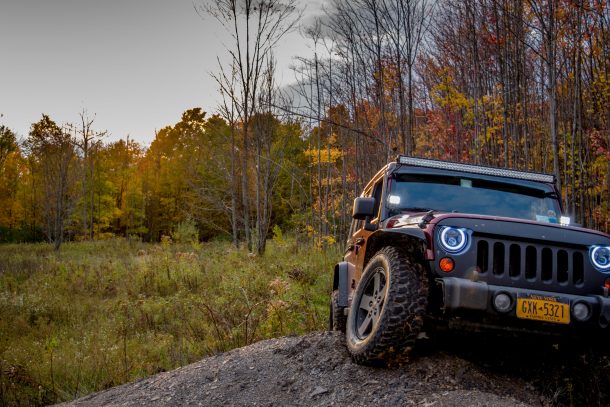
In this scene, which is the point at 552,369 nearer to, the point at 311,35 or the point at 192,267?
the point at 192,267

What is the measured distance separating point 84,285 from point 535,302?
1595 cm

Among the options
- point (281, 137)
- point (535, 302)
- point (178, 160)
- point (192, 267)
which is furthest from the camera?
point (178, 160)

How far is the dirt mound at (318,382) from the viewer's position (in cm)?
376

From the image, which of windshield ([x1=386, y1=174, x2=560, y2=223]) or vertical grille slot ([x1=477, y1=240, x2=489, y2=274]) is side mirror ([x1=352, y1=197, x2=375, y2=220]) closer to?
windshield ([x1=386, y1=174, x2=560, y2=223])

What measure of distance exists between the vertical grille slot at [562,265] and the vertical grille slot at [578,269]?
0.06 m

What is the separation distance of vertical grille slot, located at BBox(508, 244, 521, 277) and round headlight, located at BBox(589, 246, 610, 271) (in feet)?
1.85

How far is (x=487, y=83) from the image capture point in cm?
1384

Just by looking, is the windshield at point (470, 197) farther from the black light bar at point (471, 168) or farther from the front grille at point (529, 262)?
the front grille at point (529, 262)

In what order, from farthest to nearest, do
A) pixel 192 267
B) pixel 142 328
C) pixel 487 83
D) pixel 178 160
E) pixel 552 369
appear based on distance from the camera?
pixel 178 160, pixel 192 267, pixel 487 83, pixel 142 328, pixel 552 369

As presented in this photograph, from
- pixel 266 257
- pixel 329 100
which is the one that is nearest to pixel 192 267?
pixel 266 257

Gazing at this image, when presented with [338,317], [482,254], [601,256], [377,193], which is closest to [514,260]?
[482,254]

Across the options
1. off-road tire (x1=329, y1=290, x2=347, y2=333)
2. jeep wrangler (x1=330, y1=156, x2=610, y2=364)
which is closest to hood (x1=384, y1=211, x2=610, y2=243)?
jeep wrangler (x1=330, y1=156, x2=610, y2=364)

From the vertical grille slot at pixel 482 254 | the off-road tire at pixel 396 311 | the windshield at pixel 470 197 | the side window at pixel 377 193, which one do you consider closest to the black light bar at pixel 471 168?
the windshield at pixel 470 197

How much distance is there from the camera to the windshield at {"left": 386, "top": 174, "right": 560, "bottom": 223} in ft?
16.3
